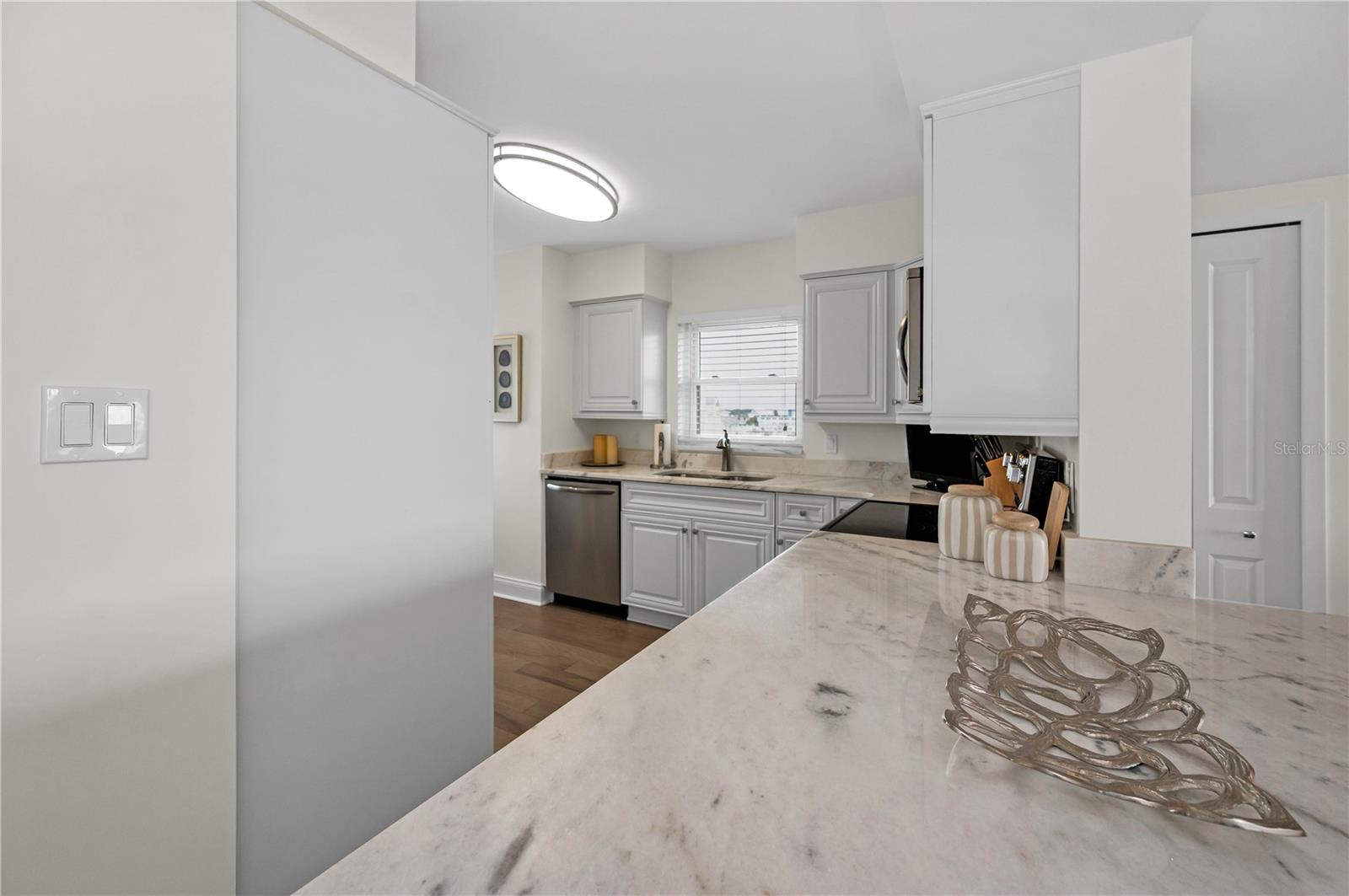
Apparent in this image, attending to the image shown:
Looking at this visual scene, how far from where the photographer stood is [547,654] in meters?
3.09

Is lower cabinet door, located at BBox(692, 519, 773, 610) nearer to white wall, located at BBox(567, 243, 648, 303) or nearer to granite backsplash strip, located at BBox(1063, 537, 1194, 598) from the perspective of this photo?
white wall, located at BBox(567, 243, 648, 303)

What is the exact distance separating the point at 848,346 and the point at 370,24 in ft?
8.61

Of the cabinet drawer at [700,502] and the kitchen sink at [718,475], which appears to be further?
the kitchen sink at [718,475]

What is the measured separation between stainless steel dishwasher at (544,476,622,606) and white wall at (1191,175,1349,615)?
3268 millimetres

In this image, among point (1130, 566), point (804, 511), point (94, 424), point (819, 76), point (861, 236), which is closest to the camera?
point (94, 424)

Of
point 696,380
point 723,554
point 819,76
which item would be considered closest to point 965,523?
point 819,76

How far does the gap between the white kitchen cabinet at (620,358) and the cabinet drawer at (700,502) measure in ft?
2.28

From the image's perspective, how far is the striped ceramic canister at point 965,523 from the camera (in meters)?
1.42

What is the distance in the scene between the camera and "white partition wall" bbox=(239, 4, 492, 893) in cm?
111

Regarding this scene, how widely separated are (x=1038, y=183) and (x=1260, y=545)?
2.04 meters

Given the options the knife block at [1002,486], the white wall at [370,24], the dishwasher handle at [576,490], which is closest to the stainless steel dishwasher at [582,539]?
the dishwasher handle at [576,490]

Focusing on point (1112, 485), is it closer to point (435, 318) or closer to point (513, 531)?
point (435, 318)

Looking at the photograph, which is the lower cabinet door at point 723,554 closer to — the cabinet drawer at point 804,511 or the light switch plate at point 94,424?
the cabinet drawer at point 804,511

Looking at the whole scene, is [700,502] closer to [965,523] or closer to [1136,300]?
[965,523]
